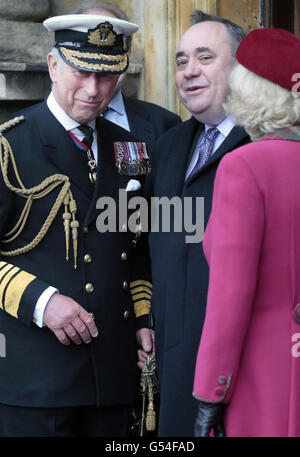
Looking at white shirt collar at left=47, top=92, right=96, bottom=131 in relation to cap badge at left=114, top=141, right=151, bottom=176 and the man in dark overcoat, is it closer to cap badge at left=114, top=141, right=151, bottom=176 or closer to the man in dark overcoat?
cap badge at left=114, top=141, right=151, bottom=176

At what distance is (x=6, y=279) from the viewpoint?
2.90 meters

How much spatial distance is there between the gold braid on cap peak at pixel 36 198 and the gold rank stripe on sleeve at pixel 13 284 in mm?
63

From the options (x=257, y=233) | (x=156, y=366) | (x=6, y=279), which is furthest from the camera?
(x=156, y=366)

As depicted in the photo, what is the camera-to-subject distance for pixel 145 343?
3217 mm

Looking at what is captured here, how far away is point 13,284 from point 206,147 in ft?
2.64

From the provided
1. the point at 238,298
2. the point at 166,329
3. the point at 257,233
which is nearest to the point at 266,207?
the point at 257,233

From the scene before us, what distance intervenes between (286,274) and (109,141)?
3.32ft

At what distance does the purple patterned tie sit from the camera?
3.12 metres

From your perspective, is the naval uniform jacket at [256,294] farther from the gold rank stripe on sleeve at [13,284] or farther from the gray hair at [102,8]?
the gray hair at [102,8]

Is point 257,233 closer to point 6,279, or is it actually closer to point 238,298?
point 238,298

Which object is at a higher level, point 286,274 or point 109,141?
point 109,141

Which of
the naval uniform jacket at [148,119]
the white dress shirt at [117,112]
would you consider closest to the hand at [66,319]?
the naval uniform jacket at [148,119]

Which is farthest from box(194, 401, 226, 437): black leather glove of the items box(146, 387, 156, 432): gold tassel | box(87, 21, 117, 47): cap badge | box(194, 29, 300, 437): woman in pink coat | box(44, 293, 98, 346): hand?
box(87, 21, 117, 47): cap badge

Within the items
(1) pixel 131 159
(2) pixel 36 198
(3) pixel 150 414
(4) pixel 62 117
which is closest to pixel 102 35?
(4) pixel 62 117
